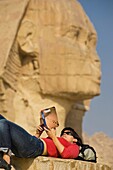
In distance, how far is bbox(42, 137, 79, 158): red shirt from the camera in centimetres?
469

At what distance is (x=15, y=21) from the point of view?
45.6 ft

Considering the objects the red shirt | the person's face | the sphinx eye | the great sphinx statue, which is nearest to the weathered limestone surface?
the red shirt

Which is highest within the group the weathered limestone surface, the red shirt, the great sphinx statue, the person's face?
the great sphinx statue

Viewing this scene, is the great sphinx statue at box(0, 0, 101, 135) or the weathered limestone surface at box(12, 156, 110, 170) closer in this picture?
the weathered limestone surface at box(12, 156, 110, 170)

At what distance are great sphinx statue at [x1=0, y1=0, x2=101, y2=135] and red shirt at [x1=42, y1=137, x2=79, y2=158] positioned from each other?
339 inches

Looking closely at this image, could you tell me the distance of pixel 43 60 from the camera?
13.9 m

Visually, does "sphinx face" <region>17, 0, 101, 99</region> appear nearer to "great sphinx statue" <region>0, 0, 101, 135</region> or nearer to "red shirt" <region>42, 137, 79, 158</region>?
"great sphinx statue" <region>0, 0, 101, 135</region>

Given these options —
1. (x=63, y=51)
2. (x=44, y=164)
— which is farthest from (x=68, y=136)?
(x=63, y=51)

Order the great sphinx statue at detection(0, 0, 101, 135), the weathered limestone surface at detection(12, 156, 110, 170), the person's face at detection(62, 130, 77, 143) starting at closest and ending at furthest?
the weathered limestone surface at detection(12, 156, 110, 170) → the person's face at detection(62, 130, 77, 143) → the great sphinx statue at detection(0, 0, 101, 135)

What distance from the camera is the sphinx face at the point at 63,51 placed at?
1378 cm

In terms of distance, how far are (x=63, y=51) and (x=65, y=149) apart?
916 cm

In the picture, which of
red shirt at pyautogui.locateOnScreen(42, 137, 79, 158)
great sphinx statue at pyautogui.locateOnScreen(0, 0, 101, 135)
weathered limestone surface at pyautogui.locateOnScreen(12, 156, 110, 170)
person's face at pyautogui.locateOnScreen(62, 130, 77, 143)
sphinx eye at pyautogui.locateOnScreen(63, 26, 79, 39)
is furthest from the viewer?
sphinx eye at pyautogui.locateOnScreen(63, 26, 79, 39)

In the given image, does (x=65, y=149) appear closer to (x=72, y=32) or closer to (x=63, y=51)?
(x=63, y=51)

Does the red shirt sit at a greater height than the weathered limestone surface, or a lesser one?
greater
